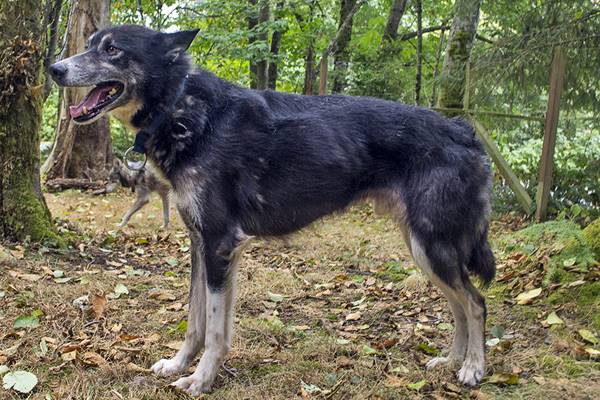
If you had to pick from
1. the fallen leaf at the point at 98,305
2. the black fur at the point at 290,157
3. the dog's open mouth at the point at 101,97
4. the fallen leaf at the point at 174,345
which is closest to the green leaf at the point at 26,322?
the fallen leaf at the point at 98,305

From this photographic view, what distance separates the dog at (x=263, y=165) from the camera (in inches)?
131

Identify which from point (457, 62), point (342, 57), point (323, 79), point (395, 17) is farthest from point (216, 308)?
point (395, 17)

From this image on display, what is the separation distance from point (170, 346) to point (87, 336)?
1.87ft

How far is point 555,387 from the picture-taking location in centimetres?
321

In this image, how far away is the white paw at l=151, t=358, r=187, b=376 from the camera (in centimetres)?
345

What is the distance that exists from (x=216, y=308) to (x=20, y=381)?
1.13 meters

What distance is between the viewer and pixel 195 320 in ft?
Result: 11.7

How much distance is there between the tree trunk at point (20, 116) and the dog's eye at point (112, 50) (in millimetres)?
2627

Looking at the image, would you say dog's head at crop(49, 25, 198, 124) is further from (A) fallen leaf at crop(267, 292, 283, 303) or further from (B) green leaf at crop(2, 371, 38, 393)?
(A) fallen leaf at crop(267, 292, 283, 303)


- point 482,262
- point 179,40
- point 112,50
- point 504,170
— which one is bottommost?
point 482,262

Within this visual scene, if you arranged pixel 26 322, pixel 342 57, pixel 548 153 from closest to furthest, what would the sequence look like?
pixel 26 322 → pixel 548 153 → pixel 342 57

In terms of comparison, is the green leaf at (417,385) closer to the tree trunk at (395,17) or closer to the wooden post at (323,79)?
the wooden post at (323,79)

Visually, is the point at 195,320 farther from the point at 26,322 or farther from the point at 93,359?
the point at 26,322

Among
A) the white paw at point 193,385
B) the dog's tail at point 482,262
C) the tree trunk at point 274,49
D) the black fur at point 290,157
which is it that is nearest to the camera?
the white paw at point 193,385
